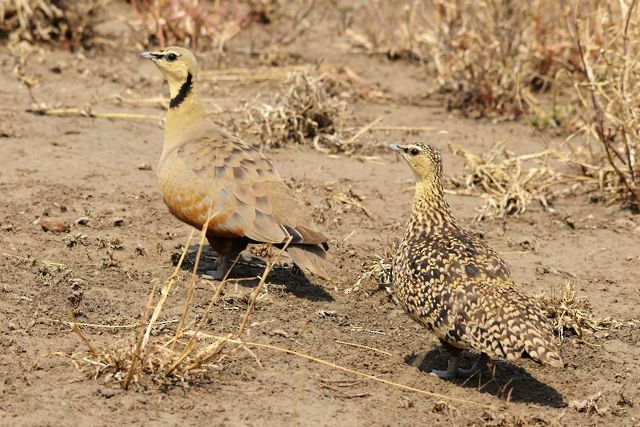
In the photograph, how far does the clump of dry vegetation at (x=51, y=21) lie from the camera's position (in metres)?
11.0

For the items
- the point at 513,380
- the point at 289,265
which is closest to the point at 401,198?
the point at 289,265

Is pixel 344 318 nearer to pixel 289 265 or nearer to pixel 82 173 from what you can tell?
pixel 289 265

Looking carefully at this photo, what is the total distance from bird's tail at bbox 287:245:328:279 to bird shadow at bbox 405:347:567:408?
782mm

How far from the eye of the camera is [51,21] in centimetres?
1130

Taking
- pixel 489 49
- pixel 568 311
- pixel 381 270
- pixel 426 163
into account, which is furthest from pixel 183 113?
pixel 489 49

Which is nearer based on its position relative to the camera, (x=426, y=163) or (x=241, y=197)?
(x=426, y=163)

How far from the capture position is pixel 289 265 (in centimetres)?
722

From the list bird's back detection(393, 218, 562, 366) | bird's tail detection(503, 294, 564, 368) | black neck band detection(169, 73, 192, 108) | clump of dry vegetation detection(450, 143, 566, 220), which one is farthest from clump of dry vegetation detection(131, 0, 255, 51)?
bird's tail detection(503, 294, 564, 368)

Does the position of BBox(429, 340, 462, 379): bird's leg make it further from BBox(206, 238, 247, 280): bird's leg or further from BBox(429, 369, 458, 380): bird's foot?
BBox(206, 238, 247, 280): bird's leg

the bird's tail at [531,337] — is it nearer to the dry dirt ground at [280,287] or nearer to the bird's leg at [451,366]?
the dry dirt ground at [280,287]

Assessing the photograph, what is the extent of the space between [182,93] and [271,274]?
150cm

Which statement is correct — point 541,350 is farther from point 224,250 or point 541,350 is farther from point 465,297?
point 224,250

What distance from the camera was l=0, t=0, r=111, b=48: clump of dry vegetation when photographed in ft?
36.1

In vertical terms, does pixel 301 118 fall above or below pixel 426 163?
below
